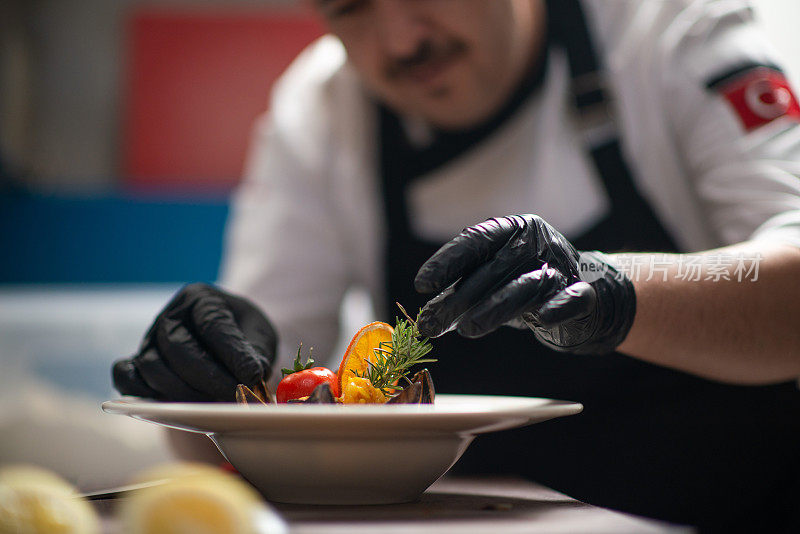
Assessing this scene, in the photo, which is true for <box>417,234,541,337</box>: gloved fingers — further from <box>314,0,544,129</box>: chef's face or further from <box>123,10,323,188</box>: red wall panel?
<box>123,10,323,188</box>: red wall panel

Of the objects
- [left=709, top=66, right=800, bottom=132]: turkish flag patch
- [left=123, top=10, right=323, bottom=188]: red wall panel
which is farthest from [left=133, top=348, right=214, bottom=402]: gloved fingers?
[left=123, top=10, right=323, bottom=188]: red wall panel

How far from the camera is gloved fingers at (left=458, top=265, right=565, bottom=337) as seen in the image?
55 cm

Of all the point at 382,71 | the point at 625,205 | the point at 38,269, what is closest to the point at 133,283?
the point at 38,269

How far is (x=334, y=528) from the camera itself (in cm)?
42

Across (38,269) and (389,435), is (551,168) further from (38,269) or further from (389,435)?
(38,269)

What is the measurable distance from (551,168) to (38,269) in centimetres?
197

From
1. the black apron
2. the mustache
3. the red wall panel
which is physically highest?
the red wall panel

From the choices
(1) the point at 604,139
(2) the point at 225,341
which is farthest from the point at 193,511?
(1) the point at 604,139

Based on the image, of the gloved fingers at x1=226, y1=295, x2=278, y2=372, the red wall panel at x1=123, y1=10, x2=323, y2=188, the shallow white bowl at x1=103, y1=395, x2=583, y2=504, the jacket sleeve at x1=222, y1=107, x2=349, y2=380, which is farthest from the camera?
the red wall panel at x1=123, y1=10, x2=323, y2=188

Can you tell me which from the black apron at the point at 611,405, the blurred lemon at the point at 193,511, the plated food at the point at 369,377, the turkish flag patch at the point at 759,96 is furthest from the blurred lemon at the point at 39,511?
the turkish flag patch at the point at 759,96

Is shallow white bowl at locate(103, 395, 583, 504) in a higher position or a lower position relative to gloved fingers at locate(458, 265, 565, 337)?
lower

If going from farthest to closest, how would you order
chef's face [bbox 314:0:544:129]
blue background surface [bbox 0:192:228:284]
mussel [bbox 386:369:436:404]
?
blue background surface [bbox 0:192:228:284], chef's face [bbox 314:0:544:129], mussel [bbox 386:369:436:404]

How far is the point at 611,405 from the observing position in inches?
42.0

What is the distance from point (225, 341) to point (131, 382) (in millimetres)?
141
